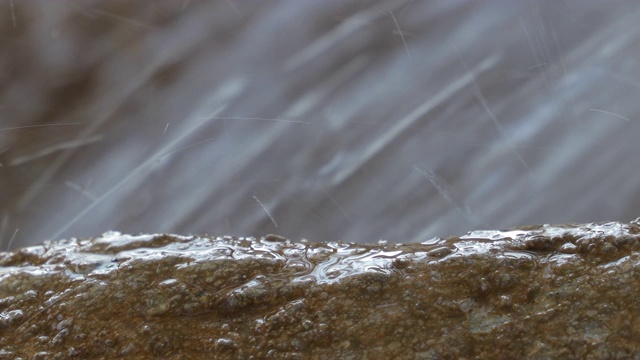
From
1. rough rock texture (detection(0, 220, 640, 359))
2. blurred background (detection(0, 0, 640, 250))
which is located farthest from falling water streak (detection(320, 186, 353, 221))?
rough rock texture (detection(0, 220, 640, 359))

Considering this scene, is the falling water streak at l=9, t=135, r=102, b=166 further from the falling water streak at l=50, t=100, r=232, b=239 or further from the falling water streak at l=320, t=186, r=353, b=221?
the falling water streak at l=320, t=186, r=353, b=221

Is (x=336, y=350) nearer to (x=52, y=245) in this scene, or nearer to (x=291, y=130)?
(x=52, y=245)

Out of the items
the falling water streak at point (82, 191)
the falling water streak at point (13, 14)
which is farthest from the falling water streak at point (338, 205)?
the falling water streak at point (13, 14)

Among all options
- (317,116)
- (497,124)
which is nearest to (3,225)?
(317,116)

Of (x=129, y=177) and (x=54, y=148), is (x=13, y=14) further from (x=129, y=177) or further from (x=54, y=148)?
(x=129, y=177)

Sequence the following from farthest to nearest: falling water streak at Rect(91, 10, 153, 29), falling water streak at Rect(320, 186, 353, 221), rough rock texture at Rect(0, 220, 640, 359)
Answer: falling water streak at Rect(91, 10, 153, 29) → falling water streak at Rect(320, 186, 353, 221) → rough rock texture at Rect(0, 220, 640, 359)

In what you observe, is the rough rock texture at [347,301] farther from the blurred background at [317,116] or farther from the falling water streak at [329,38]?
the falling water streak at [329,38]

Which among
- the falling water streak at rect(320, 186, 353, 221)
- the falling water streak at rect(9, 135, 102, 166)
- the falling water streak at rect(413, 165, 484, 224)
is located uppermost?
the falling water streak at rect(9, 135, 102, 166)
